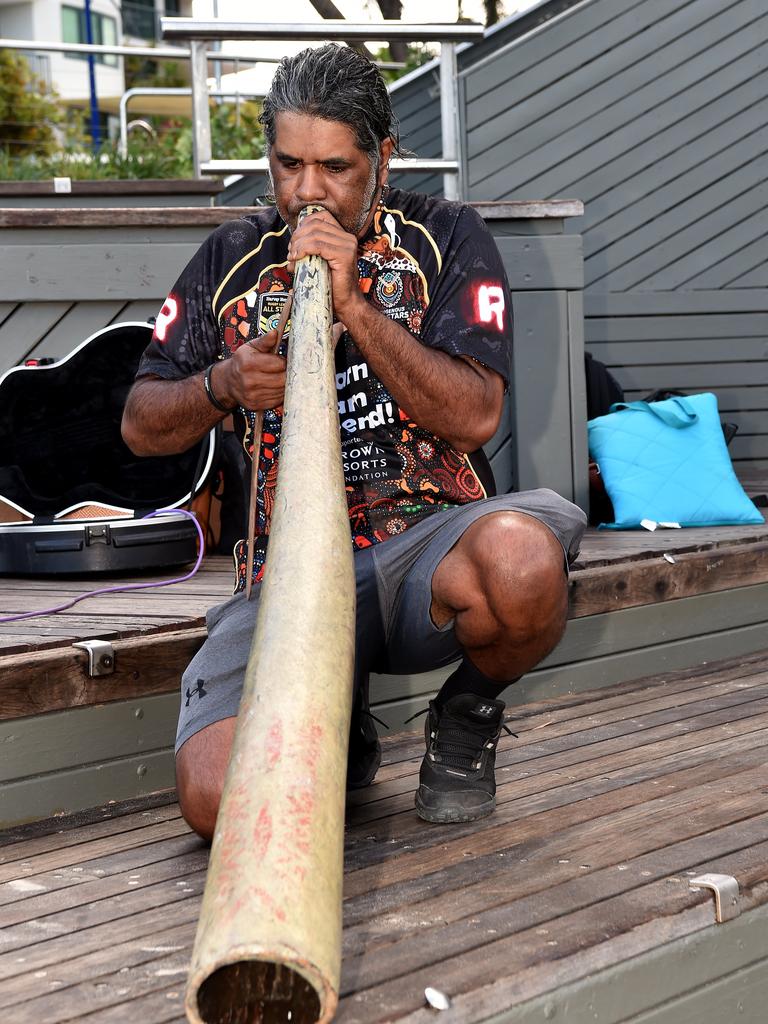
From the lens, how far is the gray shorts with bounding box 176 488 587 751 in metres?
2.02

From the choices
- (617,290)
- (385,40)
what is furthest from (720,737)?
(617,290)

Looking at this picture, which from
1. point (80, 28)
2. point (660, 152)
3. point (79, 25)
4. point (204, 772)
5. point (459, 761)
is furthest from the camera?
point (79, 25)

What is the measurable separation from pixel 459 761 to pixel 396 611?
0.29m

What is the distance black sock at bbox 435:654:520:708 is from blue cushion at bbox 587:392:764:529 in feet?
6.35

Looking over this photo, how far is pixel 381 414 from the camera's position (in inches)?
85.1

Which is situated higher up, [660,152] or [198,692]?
[660,152]

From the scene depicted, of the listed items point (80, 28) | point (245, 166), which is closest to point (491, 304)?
point (245, 166)

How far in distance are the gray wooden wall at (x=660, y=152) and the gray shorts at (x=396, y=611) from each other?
3.44 metres

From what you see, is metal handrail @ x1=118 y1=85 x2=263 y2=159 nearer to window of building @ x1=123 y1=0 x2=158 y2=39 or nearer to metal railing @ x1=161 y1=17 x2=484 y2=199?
metal railing @ x1=161 y1=17 x2=484 y2=199

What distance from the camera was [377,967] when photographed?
1.56 metres

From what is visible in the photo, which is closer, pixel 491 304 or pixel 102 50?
pixel 491 304

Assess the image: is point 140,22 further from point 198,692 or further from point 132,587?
point 198,692

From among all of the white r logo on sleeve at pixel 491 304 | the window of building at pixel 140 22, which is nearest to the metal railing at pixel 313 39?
the white r logo on sleeve at pixel 491 304

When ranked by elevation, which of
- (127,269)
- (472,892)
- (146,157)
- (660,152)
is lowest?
(472,892)
